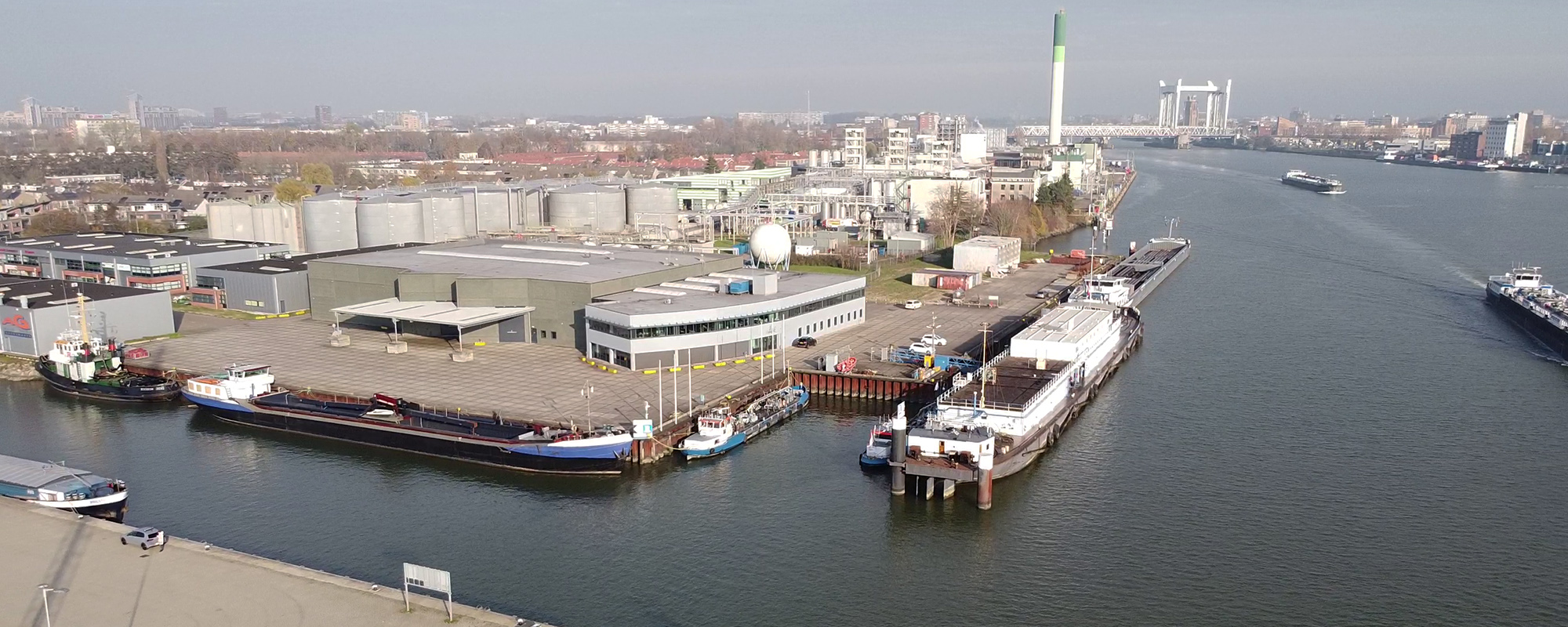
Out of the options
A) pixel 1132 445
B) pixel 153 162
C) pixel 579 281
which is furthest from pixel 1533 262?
pixel 153 162

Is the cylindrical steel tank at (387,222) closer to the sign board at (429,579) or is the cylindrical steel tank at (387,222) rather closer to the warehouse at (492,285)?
the warehouse at (492,285)

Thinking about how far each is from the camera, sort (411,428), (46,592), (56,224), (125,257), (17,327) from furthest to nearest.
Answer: (56,224)
(125,257)
(17,327)
(411,428)
(46,592)

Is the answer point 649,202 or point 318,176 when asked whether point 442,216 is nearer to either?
point 649,202

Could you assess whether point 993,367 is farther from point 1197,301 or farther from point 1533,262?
point 1533,262

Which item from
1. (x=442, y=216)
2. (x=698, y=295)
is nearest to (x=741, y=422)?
(x=698, y=295)

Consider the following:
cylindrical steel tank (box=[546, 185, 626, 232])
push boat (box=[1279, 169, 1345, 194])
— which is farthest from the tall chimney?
cylindrical steel tank (box=[546, 185, 626, 232])

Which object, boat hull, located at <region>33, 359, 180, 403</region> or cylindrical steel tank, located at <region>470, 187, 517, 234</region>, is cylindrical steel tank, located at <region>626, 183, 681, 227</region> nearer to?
cylindrical steel tank, located at <region>470, 187, 517, 234</region>

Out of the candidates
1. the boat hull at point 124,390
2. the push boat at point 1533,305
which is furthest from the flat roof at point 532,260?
the push boat at point 1533,305
